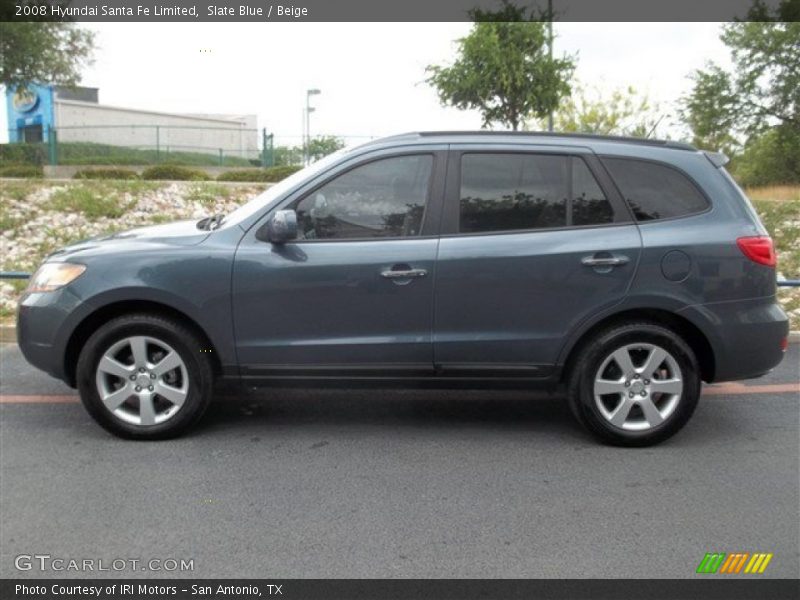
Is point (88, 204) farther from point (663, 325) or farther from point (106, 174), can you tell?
point (663, 325)

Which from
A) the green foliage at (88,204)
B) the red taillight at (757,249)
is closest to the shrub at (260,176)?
the green foliage at (88,204)

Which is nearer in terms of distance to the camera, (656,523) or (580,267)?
(656,523)

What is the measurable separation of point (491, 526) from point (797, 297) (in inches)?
262

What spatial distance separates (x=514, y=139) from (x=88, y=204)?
10196mm

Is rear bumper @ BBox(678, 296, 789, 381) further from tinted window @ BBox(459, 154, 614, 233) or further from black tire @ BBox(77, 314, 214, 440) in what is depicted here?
black tire @ BBox(77, 314, 214, 440)

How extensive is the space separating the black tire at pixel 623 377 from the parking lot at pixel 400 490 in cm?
12

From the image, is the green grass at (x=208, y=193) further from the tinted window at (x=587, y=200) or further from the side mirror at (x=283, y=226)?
the tinted window at (x=587, y=200)

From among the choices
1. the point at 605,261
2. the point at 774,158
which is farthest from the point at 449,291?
the point at 774,158

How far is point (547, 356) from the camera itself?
473 centimetres

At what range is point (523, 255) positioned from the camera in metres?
4.66

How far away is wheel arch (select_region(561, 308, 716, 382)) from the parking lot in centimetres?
51
